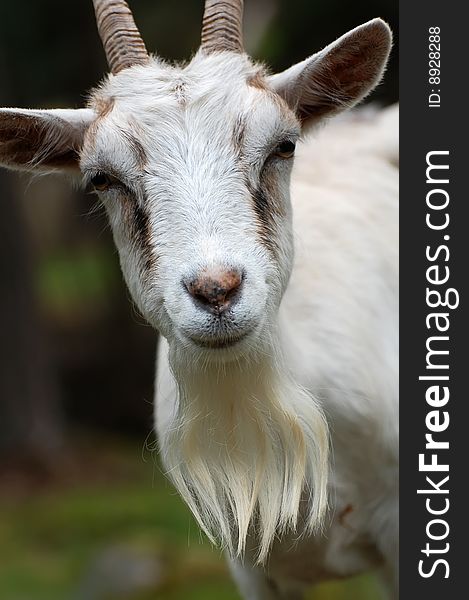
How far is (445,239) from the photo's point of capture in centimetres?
433

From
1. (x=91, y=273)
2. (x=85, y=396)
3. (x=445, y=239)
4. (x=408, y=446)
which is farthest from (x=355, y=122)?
(x=91, y=273)

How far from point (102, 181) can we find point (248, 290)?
2.58 feet

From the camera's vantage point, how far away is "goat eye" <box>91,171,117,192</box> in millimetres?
3818

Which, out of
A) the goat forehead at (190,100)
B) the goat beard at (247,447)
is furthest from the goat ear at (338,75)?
the goat beard at (247,447)

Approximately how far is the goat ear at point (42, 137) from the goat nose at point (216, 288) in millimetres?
986

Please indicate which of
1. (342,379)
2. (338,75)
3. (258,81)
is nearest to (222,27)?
(258,81)

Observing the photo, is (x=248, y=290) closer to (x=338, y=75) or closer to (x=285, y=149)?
(x=285, y=149)

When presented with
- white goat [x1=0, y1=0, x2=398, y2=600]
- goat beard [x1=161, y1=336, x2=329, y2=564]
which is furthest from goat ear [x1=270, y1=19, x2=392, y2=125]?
goat beard [x1=161, y1=336, x2=329, y2=564]

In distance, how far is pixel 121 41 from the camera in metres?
4.11

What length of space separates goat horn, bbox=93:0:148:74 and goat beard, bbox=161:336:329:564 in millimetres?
1110

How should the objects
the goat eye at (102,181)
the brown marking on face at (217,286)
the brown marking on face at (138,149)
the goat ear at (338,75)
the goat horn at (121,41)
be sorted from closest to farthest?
1. the brown marking on face at (217,286)
2. the brown marking on face at (138,149)
3. the goat eye at (102,181)
4. the goat ear at (338,75)
5. the goat horn at (121,41)

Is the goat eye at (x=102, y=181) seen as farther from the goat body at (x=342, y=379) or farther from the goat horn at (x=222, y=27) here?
the goat body at (x=342, y=379)

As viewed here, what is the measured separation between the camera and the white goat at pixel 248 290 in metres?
3.54

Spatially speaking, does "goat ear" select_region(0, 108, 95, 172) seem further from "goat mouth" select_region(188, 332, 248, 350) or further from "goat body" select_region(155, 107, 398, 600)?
"goat mouth" select_region(188, 332, 248, 350)
